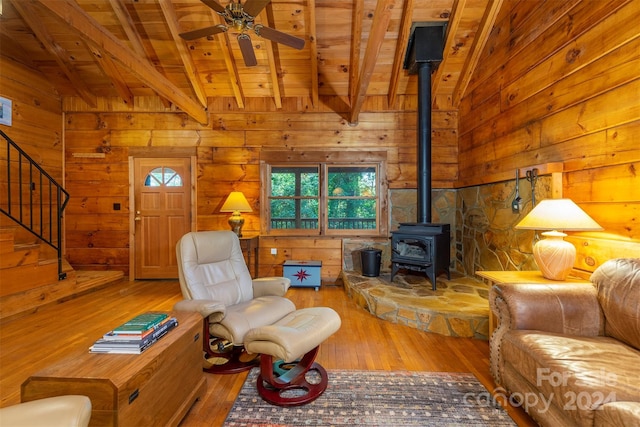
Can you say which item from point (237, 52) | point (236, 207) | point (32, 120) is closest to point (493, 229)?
point (236, 207)

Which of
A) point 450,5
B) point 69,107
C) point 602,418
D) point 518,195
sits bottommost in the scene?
point 602,418

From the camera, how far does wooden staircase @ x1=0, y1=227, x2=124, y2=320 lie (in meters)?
3.09

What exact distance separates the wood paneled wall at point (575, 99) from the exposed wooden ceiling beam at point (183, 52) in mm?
3522

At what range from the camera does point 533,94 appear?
286cm

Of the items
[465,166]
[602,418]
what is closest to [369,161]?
[465,166]

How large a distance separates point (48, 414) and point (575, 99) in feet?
11.9

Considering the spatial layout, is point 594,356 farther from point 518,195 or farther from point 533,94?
point 533,94

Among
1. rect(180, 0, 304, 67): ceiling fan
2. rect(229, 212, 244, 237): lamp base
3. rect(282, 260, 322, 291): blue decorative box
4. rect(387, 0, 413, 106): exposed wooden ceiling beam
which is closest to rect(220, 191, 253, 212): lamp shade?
rect(229, 212, 244, 237): lamp base

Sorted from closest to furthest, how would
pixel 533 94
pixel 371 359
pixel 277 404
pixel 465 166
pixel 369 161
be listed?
pixel 277 404
pixel 371 359
pixel 533 94
pixel 465 166
pixel 369 161

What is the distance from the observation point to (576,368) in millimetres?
1312

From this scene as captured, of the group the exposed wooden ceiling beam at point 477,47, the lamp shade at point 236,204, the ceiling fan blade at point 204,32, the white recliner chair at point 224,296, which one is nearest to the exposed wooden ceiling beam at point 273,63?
the ceiling fan blade at point 204,32

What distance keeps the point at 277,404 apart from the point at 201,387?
1.63 feet

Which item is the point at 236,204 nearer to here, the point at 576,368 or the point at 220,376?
the point at 220,376

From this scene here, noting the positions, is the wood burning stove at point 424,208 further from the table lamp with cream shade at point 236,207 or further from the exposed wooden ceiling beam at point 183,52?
the exposed wooden ceiling beam at point 183,52
